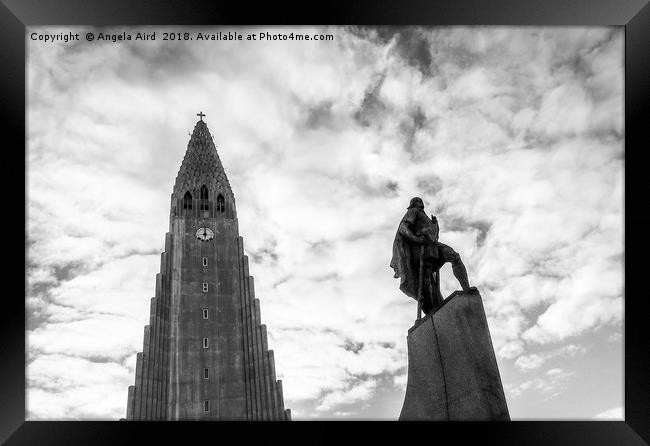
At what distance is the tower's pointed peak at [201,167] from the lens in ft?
256

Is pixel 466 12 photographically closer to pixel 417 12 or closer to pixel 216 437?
pixel 417 12

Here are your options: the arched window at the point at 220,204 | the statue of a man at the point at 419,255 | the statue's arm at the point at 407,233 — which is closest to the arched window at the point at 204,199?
the arched window at the point at 220,204

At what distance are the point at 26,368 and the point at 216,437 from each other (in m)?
3.27

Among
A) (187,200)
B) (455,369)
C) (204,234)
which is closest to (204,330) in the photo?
(204,234)

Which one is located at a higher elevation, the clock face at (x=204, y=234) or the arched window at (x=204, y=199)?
the arched window at (x=204, y=199)

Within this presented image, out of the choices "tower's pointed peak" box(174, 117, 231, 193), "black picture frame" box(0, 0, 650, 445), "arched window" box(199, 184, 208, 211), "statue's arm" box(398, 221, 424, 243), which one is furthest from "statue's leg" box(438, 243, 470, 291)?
"tower's pointed peak" box(174, 117, 231, 193)

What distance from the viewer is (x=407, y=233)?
43.7 feet

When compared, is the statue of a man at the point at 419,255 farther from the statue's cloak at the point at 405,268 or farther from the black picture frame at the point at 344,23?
the black picture frame at the point at 344,23

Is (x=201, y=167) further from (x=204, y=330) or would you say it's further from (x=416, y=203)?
(x=416, y=203)

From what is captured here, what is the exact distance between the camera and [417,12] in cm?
1134

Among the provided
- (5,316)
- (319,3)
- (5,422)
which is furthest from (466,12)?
(5,422)

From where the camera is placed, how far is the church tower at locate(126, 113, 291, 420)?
6406 cm

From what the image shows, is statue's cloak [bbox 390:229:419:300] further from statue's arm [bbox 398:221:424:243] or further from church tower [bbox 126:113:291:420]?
church tower [bbox 126:113:291:420]

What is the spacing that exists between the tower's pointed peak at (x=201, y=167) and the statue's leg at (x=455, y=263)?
66129 mm
